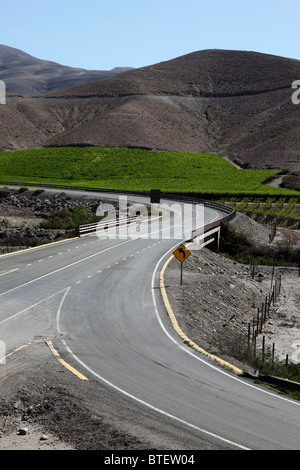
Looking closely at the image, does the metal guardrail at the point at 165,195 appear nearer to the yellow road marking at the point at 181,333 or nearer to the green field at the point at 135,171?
the green field at the point at 135,171

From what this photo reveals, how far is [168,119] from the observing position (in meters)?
168

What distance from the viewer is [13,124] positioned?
530 ft

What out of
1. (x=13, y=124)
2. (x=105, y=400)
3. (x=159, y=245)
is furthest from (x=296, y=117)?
(x=105, y=400)

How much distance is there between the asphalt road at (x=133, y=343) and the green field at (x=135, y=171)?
58631mm

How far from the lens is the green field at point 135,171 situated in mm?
95188

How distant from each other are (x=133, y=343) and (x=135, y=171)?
9778 centimetres

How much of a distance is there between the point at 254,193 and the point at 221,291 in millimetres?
56134

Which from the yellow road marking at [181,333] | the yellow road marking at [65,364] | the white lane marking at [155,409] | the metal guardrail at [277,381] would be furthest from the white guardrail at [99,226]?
the metal guardrail at [277,381]

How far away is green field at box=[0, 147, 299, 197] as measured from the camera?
95.2 m

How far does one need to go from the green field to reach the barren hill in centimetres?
1110

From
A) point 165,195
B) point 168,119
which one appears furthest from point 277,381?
point 168,119

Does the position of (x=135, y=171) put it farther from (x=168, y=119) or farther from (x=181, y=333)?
(x=181, y=333)
